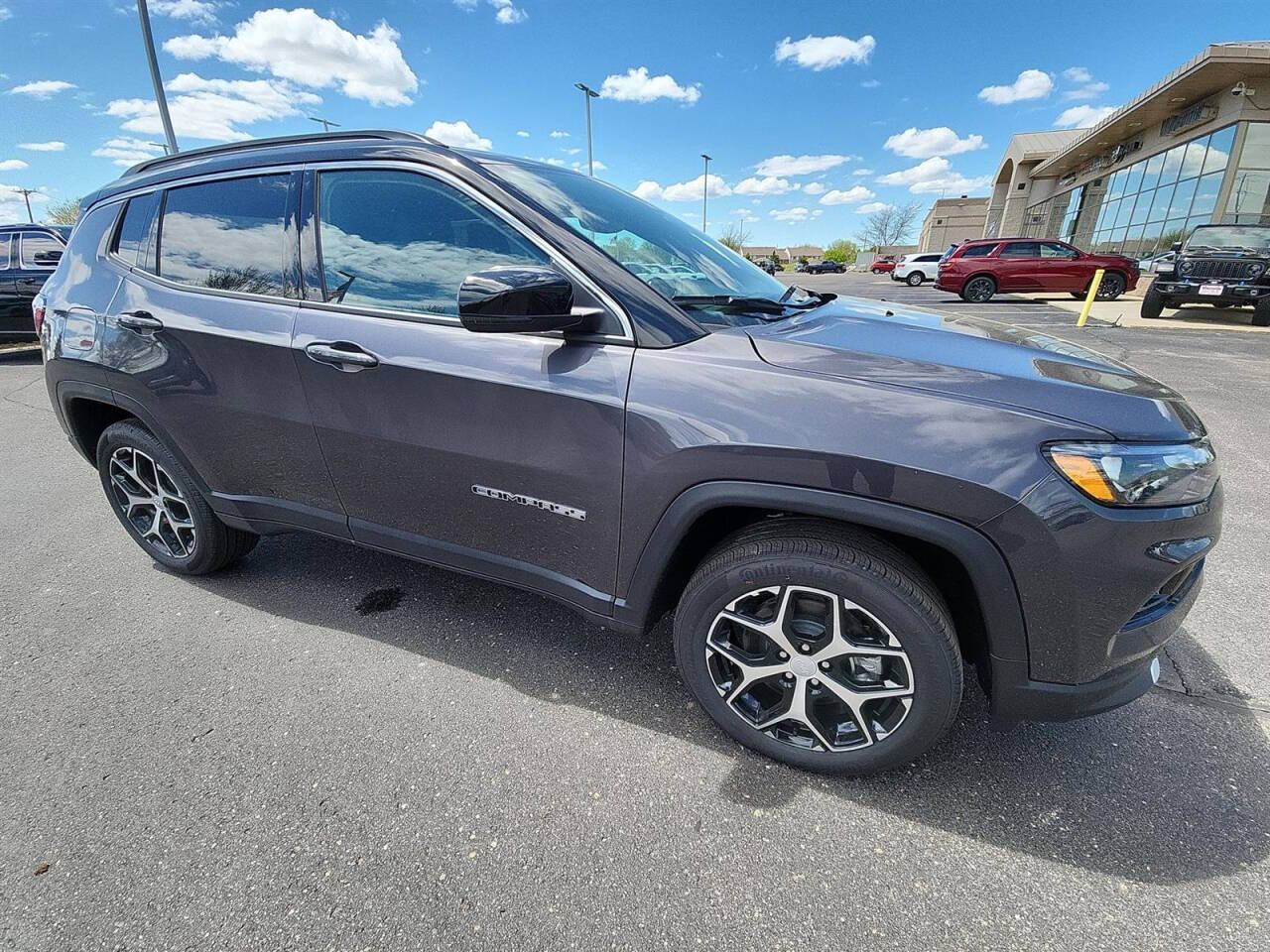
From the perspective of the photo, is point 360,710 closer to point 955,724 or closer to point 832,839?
point 832,839

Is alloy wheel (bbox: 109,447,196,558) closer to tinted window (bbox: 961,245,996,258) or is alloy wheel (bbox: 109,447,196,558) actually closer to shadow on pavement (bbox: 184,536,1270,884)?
shadow on pavement (bbox: 184,536,1270,884)

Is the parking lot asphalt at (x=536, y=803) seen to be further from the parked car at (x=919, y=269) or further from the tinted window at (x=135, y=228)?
→ the parked car at (x=919, y=269)

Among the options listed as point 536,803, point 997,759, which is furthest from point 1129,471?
point 536,803

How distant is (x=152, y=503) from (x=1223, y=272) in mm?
16100

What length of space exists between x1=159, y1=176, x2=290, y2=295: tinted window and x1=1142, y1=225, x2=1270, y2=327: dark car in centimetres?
1530

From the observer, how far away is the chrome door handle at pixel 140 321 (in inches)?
97.0

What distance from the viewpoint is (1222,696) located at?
7.04ft

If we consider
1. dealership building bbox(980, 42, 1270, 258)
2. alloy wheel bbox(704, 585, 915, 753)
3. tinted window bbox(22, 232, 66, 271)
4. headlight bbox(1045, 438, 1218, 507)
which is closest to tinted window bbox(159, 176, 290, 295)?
alloy wheel bbox(704, 585, 915, 753)

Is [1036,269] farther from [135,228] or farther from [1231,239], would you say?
[135,228]

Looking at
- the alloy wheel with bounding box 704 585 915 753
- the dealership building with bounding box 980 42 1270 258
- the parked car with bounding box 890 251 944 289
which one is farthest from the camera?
the parked car with bounding box 890 251 944 289

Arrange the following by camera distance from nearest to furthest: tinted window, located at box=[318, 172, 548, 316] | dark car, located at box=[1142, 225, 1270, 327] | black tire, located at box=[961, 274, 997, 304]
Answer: tinted window, located at box=[318, 172, 548, 316]
dark car, located at box=[1142, 225, 1270, 327]
black tire, located at box=[961, 274, 997, 304]

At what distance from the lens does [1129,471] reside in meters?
1.40

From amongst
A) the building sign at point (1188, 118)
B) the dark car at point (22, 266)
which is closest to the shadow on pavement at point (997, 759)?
the dark car at point (22, 266)

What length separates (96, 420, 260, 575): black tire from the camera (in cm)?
273
